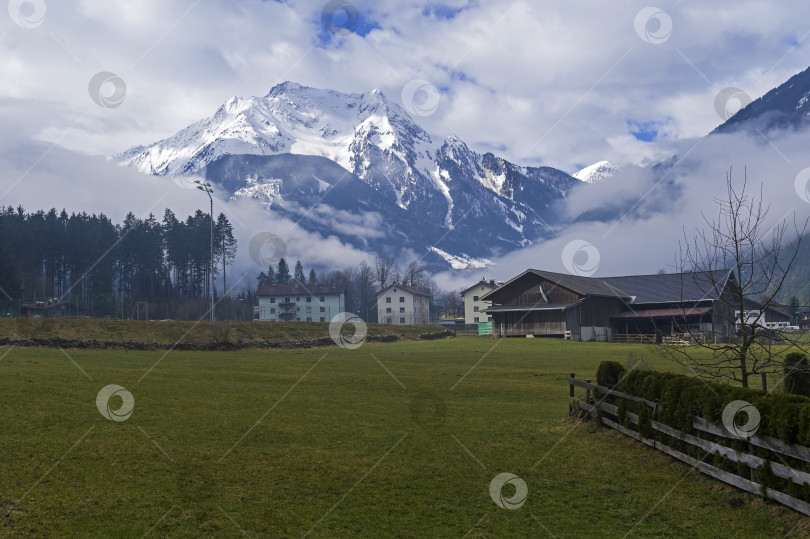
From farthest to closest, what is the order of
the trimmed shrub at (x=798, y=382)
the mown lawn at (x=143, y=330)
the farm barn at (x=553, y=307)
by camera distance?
the farm barn at (x=553, y=307), the mown lawn at (x=143, y=330), the trimmed shrub at (x=798, y=382)

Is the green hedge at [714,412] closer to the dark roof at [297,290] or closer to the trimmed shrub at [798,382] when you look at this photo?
the trimmed shrub at [798,382]

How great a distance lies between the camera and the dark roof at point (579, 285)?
71.6 m

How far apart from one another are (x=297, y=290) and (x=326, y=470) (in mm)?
127668

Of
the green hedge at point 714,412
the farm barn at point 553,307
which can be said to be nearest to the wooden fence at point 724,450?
the green hedge at point 714,412

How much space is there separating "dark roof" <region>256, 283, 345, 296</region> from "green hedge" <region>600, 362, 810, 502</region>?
12502 cm

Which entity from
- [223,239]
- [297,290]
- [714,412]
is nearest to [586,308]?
[714,412]

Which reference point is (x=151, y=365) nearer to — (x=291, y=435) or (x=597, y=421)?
(x=291, y=435)

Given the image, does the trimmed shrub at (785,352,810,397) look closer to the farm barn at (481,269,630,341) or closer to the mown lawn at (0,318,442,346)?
the mown lawn at (0,318,442,346)

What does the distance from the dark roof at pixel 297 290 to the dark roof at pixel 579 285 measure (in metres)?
69.3

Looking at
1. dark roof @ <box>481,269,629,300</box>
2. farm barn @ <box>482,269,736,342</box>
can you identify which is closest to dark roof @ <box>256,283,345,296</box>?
farm barn @ <box>482,269,736,342</box>

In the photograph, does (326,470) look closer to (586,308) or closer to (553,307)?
(553,307)

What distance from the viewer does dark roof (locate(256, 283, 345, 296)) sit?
13838cm

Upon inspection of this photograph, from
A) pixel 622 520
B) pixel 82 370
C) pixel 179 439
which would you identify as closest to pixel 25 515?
pixel 179 439

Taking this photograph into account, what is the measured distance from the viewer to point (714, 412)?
455 inches
